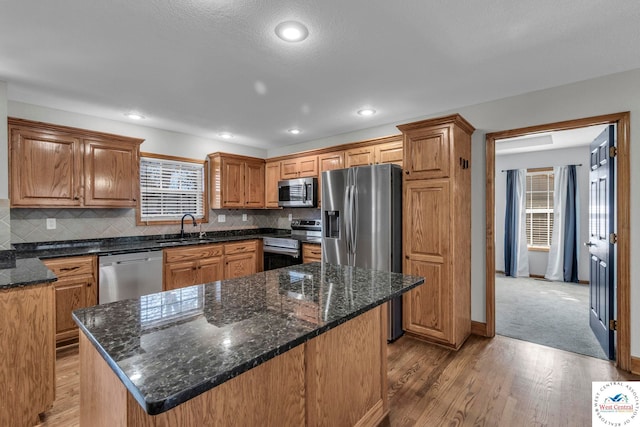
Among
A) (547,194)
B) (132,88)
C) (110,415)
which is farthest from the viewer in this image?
(547,194)

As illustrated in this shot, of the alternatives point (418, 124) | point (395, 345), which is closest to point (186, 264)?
point (395, 345)

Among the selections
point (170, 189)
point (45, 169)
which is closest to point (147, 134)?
point (170, 189)

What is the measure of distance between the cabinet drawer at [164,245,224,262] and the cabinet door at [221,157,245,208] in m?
0.80

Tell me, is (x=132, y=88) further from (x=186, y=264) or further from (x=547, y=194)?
(x=547, y=194)

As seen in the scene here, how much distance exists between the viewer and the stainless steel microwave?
4.45m

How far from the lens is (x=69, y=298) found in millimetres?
2926

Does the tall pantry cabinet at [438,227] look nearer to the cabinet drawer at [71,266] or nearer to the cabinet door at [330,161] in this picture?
the cabinet door at [330,161]

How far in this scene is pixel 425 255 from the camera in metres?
3.01

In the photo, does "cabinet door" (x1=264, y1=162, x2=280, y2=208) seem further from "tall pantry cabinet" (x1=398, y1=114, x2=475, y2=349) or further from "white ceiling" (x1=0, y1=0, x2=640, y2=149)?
"tall pantry cabinet" (x1=398, y1=114, x2=475, y2=349)

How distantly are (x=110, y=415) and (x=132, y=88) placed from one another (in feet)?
9.18

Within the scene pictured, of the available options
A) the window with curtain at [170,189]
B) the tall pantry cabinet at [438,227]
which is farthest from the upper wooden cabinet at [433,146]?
the window with curtain at [170,189]

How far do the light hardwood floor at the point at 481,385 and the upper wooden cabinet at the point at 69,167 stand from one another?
1559 millimetres

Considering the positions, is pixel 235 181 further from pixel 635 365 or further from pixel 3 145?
pixel 635 365

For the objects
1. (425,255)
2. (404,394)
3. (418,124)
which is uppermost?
(418,124)
